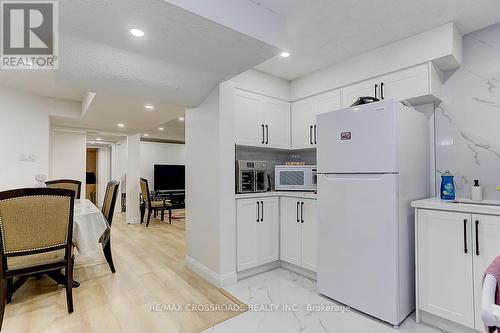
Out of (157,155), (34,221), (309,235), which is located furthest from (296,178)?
(157,155)

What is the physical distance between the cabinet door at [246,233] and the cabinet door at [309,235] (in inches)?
21.2

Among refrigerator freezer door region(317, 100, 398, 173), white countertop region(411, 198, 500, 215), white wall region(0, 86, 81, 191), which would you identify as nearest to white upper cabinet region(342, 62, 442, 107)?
refrigerator freezer door region(317, 100, 398, 173)

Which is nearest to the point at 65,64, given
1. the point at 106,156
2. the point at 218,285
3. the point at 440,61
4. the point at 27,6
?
the point at 27,6

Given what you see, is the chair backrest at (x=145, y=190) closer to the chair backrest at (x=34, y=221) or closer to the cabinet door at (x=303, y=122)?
the chair backrest at (x=34, y=221)

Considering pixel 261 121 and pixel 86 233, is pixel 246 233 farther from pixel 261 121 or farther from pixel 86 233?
pixel 86 233

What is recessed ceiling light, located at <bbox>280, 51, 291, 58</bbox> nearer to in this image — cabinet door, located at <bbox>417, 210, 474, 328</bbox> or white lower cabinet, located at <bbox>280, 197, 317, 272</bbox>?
→ white lower cabinet, located at <bbox>280, 197, 317, 272</bbox>

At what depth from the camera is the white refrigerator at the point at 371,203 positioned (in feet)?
6.36

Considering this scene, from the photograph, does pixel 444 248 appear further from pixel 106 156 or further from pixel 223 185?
pixel 106 156

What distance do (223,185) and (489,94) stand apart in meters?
2.60

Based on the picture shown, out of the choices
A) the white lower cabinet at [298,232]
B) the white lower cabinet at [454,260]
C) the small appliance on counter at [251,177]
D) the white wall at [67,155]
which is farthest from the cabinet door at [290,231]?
the white wall at [67,155]

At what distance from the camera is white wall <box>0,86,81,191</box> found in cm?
366

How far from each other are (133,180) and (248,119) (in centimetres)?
424

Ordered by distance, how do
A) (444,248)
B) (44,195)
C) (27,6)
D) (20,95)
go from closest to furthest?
1. (27,6)
2. (444,248)
3. (44,195)
4. (20,95)

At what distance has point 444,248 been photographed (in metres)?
1.85
